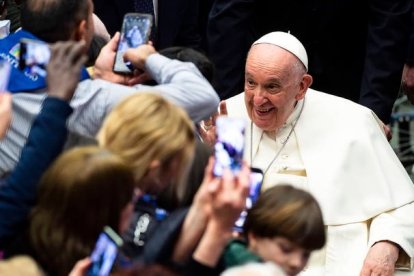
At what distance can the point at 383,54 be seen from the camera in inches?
240

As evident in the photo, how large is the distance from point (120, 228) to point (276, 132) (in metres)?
2.36

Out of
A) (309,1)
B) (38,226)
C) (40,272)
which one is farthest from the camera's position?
(309,1)

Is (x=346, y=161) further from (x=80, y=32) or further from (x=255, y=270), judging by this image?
(x=255, y=270)

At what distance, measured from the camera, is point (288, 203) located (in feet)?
11.3

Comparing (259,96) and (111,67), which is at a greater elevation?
(111,67)

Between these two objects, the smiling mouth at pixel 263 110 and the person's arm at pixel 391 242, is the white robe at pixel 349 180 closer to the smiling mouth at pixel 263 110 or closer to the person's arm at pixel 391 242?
the person's arm at pixel 391 242

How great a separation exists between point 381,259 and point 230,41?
1812 mm

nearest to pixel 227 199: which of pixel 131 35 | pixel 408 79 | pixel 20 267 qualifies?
pixel 20 267

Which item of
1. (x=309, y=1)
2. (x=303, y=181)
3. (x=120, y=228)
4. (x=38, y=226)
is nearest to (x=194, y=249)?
(x=120, y=228)

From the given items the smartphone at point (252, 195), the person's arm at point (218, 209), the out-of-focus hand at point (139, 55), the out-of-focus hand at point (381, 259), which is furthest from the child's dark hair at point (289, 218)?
the out-of-focus hand at point (381, 259)

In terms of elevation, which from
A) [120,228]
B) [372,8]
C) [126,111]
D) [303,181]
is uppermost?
[126,111]

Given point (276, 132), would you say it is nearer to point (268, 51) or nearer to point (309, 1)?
point (268, 51)

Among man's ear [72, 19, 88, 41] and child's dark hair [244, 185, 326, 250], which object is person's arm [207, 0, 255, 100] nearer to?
man's ear [72, 19, 88, 41]

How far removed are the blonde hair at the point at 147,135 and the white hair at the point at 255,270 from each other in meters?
0.41
